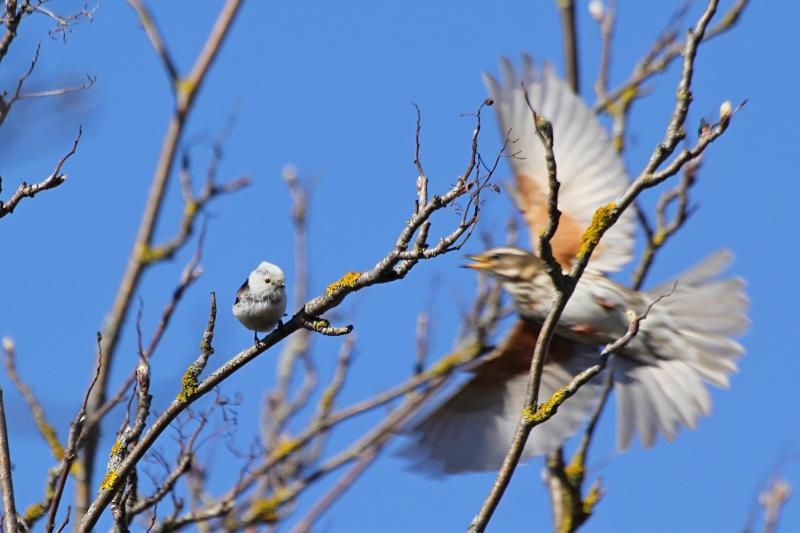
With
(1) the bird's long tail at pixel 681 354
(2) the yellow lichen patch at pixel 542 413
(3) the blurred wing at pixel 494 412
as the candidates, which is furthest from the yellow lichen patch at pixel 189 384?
(1) the bird's long tail at pixel 681 354

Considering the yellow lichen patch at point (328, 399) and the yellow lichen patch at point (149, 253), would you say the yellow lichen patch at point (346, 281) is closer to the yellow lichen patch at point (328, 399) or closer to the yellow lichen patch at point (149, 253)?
the yellow lichen patch at point (149, 253)

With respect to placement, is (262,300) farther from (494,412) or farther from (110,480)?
(494,412)

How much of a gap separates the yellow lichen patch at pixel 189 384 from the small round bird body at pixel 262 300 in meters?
0.31

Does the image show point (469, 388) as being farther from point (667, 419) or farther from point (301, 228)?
point (301, 228)

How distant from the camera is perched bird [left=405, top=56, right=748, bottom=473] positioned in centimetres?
695

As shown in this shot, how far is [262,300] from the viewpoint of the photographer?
3529 millimetres

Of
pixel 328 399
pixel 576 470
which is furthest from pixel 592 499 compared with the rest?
pixel 328 399

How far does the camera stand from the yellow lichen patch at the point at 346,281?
3184mm

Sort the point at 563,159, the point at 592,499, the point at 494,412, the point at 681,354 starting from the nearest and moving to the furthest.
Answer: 1. the point at 592,499
2. the point at 681,354
3. the point at 494,412
4. the point at 563,159

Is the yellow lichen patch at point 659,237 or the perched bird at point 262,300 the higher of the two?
the yellow lichen patch at point 659,237

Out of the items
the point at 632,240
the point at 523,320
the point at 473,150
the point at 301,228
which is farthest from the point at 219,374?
the point at 301,228

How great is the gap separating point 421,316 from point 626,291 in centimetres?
159

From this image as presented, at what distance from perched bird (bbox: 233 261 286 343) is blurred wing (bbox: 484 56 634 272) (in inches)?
147

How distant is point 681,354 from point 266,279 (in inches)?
166
